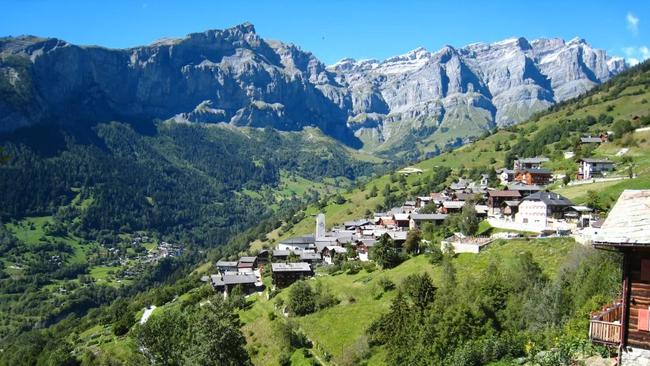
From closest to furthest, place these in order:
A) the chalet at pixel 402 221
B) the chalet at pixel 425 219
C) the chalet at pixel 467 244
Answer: the chalet at pixel 467 244
the chalet at pixel 425 219
the chalet at pixel 402 221

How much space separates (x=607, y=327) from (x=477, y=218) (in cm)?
7453

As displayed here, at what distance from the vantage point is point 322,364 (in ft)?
204

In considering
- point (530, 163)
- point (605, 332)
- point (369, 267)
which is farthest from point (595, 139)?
point (605, 332)

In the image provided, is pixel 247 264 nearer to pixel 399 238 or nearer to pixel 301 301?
pixel 399 238

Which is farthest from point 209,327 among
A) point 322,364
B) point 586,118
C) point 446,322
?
point 586,118

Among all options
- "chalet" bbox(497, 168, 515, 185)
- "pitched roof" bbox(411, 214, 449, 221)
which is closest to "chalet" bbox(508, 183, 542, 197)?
"pitched roof" bbox(411, 214, 449, 221)

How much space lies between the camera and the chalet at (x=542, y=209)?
270ft

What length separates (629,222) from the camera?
62.4 feet

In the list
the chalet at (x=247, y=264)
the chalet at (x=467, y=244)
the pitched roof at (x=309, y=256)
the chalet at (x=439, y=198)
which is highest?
the chalet at (x=439, y=198)

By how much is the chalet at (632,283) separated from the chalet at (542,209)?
62548 mm

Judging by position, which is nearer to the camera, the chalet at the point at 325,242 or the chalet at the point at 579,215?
the chalet at the point at 579,215

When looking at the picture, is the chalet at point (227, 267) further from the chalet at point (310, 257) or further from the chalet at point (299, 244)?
the chalet at point (310, 257)

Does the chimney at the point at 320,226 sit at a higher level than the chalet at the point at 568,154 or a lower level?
lower

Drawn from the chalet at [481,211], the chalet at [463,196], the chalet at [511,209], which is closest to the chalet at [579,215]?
the chalet at [511,209]
